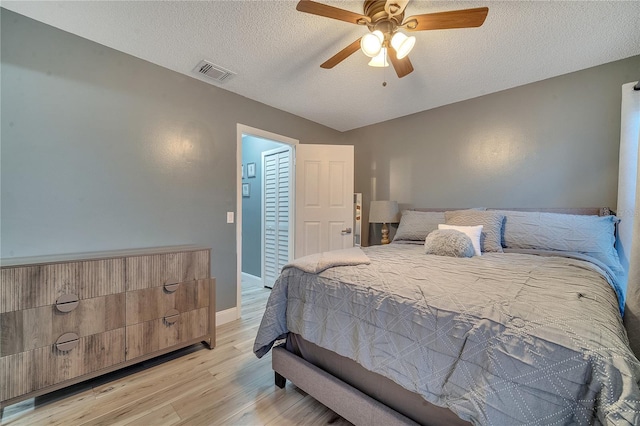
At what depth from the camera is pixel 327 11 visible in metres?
1.39

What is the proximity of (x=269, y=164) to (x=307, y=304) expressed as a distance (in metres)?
2.87

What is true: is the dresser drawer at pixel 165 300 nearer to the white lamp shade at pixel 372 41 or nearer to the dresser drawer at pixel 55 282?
the dresser drawer at pixel 55 282

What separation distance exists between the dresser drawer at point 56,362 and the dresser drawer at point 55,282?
272mm

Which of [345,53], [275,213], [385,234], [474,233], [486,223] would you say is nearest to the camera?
[345,53]

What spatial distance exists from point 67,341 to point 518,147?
3969mm

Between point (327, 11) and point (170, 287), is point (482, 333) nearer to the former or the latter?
point (327, 11)

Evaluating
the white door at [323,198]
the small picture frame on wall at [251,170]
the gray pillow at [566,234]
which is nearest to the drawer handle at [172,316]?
the white door at [323,198]

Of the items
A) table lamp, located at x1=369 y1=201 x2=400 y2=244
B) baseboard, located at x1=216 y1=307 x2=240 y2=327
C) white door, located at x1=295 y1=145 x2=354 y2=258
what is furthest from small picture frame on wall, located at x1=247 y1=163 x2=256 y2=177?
baseboard, located at x1=216 y1=307 x2=240 y2=327

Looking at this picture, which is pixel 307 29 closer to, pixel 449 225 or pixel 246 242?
pixel 449 225

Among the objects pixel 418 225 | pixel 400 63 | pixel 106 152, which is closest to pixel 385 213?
pixel 418 225

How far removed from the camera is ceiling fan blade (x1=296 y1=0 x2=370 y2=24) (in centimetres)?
134

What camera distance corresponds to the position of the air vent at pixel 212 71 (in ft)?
7.36

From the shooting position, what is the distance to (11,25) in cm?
166

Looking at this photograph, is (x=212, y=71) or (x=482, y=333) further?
(x=212, y=71)
